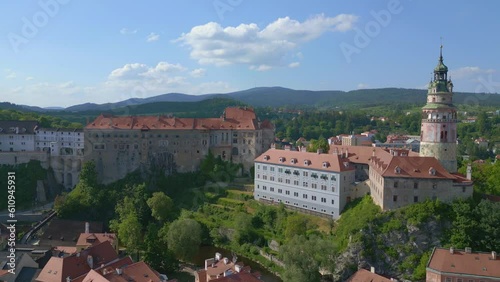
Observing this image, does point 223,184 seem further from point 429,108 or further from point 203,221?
point 429,108

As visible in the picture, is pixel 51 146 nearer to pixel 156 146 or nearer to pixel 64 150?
pixel 64 150

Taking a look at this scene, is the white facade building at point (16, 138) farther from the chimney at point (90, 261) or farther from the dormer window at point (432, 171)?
the dormer window at point (432, 171)

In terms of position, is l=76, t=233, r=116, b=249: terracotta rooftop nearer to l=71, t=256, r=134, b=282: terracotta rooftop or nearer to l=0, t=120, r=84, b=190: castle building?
l=71, t=256, r=134, b=282: terracotta rooftop

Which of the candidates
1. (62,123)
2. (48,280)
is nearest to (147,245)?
(48,280)

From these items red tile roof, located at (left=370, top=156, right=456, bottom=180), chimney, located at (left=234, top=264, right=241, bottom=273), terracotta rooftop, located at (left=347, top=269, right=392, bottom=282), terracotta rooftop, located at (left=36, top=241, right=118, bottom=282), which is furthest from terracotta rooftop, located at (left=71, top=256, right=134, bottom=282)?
red tile roof, located at (left=370, top=156, right=456, bottom=180)

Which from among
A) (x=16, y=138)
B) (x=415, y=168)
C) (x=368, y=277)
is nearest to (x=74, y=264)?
(x=368, y=277)

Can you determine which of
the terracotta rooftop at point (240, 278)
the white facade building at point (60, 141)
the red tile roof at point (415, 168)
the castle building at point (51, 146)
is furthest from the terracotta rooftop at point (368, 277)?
the white facade building at point (60, 141)
